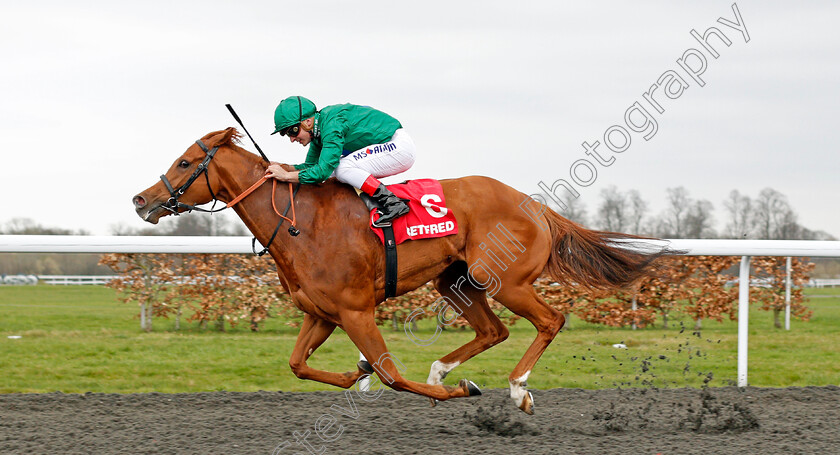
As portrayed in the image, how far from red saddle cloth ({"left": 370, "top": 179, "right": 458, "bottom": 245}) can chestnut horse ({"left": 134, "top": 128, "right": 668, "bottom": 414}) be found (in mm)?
55

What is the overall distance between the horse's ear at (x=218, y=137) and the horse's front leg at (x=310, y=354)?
1.01 metres

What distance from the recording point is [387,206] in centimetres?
384

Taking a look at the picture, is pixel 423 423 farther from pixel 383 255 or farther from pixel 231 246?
pixel 231 246

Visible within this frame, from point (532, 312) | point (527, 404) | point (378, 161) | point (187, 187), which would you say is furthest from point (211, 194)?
point (527, 404)

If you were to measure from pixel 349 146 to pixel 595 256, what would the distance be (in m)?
1.59

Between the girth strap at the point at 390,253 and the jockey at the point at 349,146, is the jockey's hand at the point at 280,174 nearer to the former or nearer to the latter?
the jockey at the point at 349,146

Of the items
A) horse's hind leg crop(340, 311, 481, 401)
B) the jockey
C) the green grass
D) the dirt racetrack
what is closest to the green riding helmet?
the jockey

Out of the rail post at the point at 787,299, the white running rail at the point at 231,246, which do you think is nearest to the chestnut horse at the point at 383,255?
the white running rail at the point at 231,246

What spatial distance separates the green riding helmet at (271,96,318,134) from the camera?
3801 millimetres

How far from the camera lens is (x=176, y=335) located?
5547 millimetres

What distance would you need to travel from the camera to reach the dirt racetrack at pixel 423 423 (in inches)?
140

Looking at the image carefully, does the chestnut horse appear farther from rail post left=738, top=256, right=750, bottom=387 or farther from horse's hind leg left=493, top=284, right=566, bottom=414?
rail post left=738, top=256, right=750, bottom=387

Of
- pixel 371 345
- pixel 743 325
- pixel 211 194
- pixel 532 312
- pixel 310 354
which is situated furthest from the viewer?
pixel 743 325

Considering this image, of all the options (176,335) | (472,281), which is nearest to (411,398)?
(472,281)
